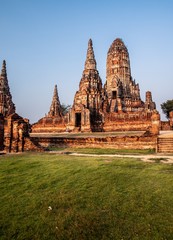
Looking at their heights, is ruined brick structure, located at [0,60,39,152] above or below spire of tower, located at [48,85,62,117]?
below

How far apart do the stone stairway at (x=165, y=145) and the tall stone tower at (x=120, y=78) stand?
27717 mm

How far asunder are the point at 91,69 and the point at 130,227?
A: 3418 cm

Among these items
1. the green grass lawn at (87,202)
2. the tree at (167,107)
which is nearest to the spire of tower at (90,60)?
the tree at (167,107)

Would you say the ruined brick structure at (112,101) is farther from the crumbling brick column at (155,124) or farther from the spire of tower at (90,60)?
the crumbling brick column at (155,124)

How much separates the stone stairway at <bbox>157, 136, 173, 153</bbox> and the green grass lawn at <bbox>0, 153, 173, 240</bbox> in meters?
4.88

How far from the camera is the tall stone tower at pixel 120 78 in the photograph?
131ft

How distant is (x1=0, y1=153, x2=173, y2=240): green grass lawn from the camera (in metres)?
3.02

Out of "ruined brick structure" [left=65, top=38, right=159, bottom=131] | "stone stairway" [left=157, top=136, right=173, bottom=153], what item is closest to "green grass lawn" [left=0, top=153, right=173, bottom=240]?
"stone stairway" [left=157, top=136, right=173, bottom=153]

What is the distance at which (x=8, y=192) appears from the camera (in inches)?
183

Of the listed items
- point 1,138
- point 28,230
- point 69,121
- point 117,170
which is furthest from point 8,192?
point 69,121

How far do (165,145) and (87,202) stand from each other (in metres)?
8.21

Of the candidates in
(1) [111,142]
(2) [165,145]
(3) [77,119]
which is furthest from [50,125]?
(2) [165,145]

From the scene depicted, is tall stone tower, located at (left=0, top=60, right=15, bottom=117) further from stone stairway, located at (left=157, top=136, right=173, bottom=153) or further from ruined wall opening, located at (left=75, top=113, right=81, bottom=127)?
stone stairway, located at (left=157, top=136, right=173, bottom=153)

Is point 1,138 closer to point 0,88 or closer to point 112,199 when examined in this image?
point 112,199
